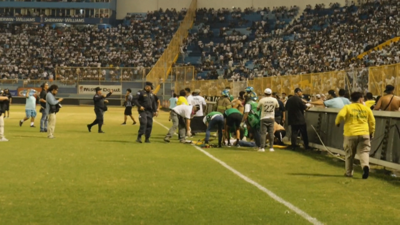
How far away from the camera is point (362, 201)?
9.95 m

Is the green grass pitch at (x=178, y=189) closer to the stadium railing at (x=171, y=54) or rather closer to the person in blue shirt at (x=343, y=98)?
the person in blue shirt at (x=343, y=98)

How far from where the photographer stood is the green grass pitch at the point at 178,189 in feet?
27.9

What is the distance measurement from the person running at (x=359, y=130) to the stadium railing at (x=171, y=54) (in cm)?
5069

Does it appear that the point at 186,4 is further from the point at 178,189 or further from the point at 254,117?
the point at 178,189

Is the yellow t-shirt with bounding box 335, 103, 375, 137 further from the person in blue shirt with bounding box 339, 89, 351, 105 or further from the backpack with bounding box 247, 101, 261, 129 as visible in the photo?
the backpack with bounding box 247, 101, 261, 129

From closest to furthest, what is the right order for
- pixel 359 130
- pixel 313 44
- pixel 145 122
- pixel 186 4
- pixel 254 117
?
pixel 359 130 → pixel 254 117 → pixel 145 122 → pixel 313 44 → pixel 186 4

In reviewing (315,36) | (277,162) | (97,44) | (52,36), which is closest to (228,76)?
(315,36)

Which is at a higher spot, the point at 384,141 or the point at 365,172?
the point at 384,141

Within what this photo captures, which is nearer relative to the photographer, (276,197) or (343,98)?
(276,197)

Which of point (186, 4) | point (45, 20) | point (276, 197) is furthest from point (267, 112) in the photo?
point (45, 20)

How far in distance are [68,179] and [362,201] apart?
538cm

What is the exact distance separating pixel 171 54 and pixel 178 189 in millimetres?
60267

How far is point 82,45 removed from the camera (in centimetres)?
8075

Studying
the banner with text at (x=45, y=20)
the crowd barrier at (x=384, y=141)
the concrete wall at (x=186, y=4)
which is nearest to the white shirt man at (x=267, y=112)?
the crowd barrier at (x=384, y=141)
